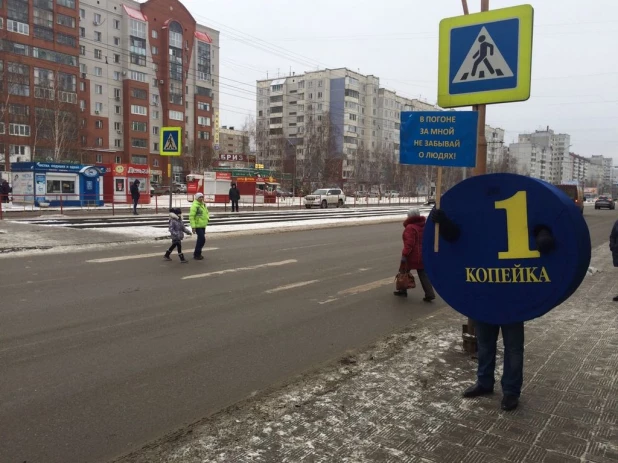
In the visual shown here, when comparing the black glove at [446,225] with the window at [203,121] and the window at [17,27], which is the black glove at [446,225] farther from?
the window at [203,121]

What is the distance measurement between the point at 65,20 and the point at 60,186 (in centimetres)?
5390

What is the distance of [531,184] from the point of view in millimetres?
3336

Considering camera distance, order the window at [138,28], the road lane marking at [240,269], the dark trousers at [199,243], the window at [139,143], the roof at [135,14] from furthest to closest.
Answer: the window at [139,143], the window at [138,28], the roof at [135,14], the dark trousers at [199,243], the road lane marking at [240,269]

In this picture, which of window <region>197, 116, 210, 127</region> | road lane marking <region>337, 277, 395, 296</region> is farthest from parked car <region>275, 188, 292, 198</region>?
road lane marking <region>337, 277, 395, 296</region>

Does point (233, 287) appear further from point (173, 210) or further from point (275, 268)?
point (173, 210)

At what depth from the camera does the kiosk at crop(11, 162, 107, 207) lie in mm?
29094

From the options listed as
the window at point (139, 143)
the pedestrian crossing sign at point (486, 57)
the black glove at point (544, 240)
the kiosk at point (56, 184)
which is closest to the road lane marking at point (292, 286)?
the pedestrian crossing sign at point (486, 57)

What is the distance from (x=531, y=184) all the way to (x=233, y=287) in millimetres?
6159

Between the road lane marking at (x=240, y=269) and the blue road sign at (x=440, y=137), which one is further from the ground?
the blue road sign at (x=440, y=137)

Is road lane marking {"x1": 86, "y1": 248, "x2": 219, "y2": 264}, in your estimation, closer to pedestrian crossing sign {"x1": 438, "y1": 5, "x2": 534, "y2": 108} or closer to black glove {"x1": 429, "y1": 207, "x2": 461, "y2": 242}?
pedestrian crossing sign {"x1": 438, "y1": 5, "x2": 534, "y2": 108}

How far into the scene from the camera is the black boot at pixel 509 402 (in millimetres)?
3641

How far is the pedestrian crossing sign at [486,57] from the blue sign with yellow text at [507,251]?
1.27 metres

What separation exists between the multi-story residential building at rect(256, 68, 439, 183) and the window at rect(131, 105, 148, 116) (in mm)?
23747

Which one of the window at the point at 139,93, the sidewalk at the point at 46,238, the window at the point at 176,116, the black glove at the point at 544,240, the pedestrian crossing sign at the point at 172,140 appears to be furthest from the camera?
the window at the point at 176,116
